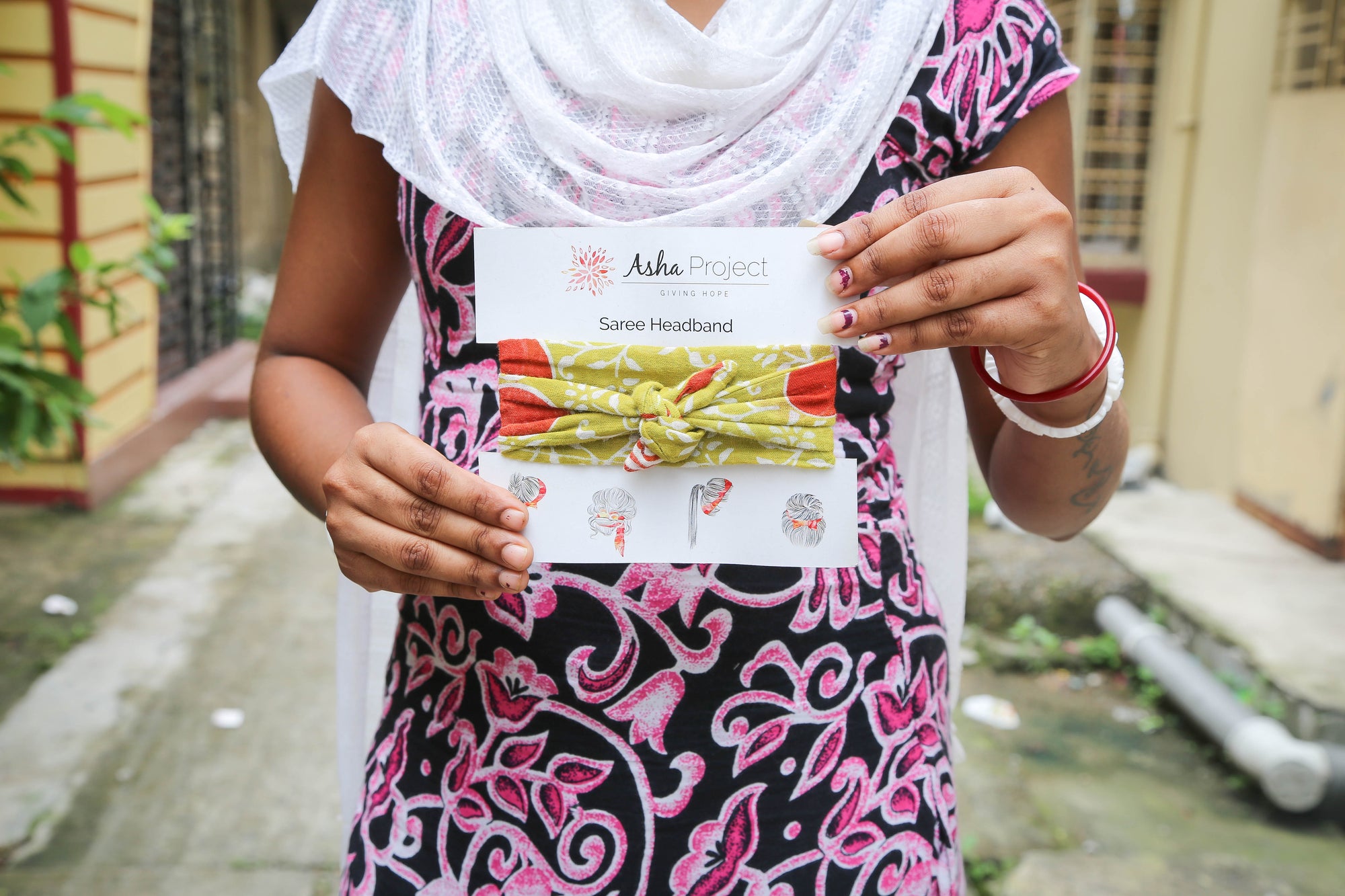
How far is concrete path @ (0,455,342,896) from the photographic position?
258 cm

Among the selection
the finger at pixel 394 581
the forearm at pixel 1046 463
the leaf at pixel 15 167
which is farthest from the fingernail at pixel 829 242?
the leaf at pixel 15 167

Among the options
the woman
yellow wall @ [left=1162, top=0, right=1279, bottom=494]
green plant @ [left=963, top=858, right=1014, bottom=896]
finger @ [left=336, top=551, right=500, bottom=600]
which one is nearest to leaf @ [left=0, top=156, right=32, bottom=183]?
the woman

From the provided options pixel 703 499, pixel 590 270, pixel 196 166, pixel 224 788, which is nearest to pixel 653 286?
pixel 590 270

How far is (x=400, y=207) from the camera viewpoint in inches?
39.2

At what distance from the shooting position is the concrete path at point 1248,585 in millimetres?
3020

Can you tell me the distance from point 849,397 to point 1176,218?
4996 millimetres

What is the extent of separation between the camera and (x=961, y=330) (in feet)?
2.60

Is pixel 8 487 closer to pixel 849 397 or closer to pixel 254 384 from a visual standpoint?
pixel 254 384

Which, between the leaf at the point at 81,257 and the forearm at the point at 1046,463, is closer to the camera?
the forearm at the point at 1046,463

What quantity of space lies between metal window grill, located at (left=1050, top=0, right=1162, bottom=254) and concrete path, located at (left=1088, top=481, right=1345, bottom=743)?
1742mm

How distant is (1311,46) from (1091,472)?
12.8 ft

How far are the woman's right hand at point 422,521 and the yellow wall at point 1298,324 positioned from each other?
12.2ft

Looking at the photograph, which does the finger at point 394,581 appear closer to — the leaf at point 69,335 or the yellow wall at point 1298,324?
the leaf at point 69,335

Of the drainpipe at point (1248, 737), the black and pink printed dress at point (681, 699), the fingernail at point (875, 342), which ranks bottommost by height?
the drainpipe at point (1248, 737)
